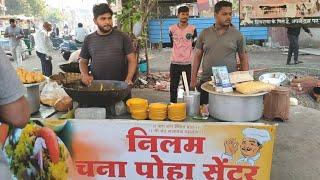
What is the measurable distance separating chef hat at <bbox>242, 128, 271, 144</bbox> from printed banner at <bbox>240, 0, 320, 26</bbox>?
1.97 meters

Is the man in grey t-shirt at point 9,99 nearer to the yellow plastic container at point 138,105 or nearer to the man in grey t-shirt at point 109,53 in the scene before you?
the yellow plastic container at point 138,105

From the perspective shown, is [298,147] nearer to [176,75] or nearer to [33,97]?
[176,75]

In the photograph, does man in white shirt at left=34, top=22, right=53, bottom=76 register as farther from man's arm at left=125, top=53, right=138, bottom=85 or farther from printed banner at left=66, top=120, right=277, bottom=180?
printed banner at left=66, top=120, right=277, bottom=180

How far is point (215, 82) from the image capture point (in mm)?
2525

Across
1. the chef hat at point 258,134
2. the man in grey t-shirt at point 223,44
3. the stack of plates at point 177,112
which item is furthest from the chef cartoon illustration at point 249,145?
the man in grey t-shirt at point 223,44

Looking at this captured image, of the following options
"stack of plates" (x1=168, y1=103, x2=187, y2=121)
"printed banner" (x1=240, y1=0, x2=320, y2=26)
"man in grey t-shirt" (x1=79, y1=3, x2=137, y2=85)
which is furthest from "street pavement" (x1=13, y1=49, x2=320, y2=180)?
"man in grey t-shirt" (x1=79, y1=3, x2=137, y2=85)

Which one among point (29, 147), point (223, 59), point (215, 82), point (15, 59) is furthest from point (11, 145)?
point (15, 59)

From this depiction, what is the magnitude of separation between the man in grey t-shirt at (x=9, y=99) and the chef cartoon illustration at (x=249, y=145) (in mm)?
1460

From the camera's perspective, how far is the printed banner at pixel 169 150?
2373 millimetres

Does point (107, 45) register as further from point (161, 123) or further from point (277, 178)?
point (277, 178)

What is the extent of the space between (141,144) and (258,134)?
A: 0.81 meters

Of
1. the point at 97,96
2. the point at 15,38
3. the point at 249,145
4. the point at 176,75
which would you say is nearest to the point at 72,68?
the point at 176,75

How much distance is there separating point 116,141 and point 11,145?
729 millimetres

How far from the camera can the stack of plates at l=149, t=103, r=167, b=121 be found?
2473 mm
